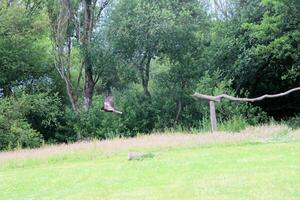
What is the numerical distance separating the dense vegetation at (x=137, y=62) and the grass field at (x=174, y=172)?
9.18 meters

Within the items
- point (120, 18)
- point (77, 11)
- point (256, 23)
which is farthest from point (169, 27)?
point (77, 11)

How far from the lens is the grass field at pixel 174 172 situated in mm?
7406

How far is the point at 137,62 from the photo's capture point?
1046 inches

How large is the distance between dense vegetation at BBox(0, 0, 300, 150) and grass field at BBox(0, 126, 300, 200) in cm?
918

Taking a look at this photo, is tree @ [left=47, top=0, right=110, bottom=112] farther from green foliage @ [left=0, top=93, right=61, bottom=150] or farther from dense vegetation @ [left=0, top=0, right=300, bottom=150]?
green foliage @ [left=0, top=93, right=61, bottom=150]

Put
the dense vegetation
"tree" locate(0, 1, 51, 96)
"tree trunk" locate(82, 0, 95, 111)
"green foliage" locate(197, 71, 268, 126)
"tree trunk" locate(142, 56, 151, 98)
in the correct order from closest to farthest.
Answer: "green foliage" locate(197, 71, 268, 126)
the dense vegetation
"tree" locate(0, 1, 51, 96)
"tree trunk" locate(142, 56, 151, 98)
"tree trunk" locate(82, 0, 95, 111)

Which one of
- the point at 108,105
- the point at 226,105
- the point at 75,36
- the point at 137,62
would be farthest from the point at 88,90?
the point at 226,105

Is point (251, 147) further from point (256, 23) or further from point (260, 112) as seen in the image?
point (256, 23)

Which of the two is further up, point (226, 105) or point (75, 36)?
point (75, 36)

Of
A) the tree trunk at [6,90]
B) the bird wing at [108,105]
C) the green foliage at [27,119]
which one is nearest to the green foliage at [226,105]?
the bird wing at [108,105]

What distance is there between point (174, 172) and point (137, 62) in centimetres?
1744

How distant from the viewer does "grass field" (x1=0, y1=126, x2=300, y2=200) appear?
7406 millimetres

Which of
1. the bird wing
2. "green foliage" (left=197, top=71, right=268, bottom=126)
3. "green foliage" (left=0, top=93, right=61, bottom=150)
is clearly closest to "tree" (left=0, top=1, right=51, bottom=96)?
"green foliage" (left=0, top=93, right=61, bottom=150)

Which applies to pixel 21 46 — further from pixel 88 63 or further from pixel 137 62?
pixel 137 62
